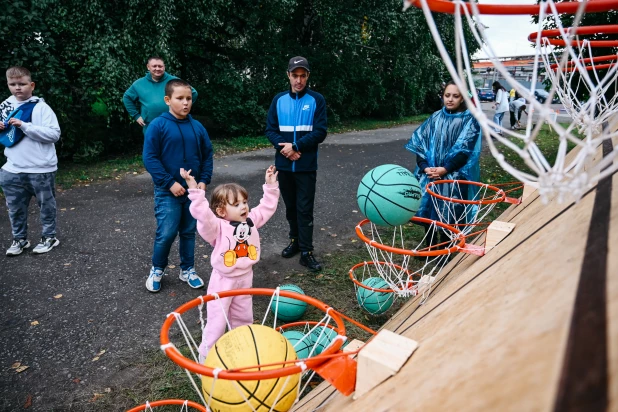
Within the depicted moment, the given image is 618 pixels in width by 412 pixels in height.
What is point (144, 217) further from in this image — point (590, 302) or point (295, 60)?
point (590, 302)

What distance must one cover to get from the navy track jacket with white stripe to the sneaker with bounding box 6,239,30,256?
3469 millimetres

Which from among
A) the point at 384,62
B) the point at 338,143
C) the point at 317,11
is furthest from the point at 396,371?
the point at 384,62

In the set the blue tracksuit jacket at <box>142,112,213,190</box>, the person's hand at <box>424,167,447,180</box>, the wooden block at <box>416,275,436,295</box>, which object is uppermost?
the blue tracksuit jacket at <box>142,112,213,190</box>

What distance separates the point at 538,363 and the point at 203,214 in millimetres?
2437

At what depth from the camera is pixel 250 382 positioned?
2059mm

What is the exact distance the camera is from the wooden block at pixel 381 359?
1.66m

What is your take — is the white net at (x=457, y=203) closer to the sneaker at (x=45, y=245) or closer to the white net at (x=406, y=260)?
the white net at (x=406, y=260)

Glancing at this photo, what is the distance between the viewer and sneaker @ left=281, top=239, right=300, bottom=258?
18.2ft

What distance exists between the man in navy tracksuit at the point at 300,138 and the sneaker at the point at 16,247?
3386 mm

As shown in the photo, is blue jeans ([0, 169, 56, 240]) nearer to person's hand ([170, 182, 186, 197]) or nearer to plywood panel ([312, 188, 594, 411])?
person's hand ([170, 182, 186, 197])

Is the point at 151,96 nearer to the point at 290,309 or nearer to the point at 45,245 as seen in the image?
the point at 45,245

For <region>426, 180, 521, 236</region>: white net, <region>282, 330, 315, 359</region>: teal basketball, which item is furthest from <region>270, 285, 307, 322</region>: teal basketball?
<region>426, 180, 521, 236</region>: white net

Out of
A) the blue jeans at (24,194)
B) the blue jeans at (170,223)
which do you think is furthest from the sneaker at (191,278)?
the blue jeans at (24,194)

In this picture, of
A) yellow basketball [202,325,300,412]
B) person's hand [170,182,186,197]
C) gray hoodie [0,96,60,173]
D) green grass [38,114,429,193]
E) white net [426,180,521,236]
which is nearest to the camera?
yellow basketball [202,325,300,412]
